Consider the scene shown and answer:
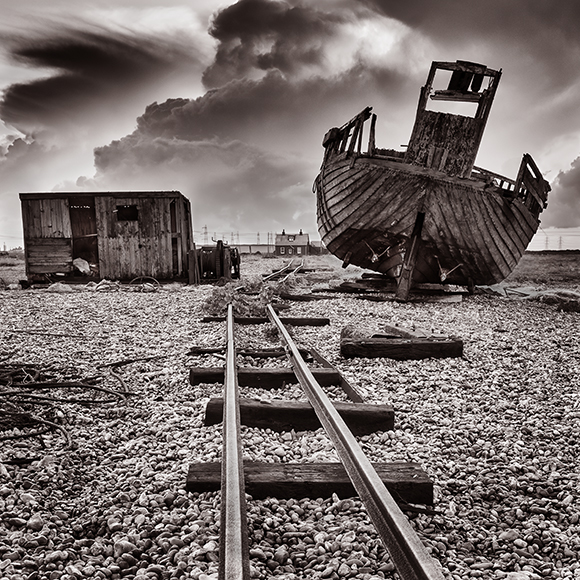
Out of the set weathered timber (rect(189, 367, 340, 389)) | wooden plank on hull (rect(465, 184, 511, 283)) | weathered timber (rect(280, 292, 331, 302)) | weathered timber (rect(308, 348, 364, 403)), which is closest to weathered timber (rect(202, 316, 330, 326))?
weathered timber (rect(308, 348, 364, 403))

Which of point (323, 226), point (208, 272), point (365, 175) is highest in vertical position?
point (365, 175)

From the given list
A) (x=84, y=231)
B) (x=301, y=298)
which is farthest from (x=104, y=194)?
(x=301, y=298)

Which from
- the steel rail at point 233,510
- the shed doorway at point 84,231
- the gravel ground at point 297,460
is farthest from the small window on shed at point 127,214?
the steel rail at point 233,510

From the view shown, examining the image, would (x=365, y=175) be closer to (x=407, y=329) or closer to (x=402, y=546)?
(x=407, y=329)

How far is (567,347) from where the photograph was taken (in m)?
5.36

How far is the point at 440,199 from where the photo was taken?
31.3ft

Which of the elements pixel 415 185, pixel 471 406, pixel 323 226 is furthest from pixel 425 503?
pixel 323 226

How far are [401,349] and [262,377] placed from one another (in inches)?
62.7

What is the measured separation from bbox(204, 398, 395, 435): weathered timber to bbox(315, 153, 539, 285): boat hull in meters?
7.39

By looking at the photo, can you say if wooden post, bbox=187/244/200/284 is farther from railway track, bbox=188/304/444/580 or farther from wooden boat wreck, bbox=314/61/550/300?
railway track, bbox=188/304/444/580

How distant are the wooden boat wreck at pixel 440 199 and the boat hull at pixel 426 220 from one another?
20 millimetres

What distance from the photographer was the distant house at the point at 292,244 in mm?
64688

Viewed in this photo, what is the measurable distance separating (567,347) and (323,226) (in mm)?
8166

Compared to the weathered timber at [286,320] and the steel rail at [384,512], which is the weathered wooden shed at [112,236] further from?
the steel rail at [384,512]
